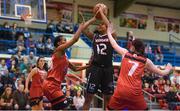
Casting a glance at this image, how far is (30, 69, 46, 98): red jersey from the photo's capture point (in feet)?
31.7

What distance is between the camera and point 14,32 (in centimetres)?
1823

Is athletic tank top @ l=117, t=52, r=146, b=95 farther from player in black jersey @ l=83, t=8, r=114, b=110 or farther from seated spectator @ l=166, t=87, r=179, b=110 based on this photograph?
seated spectator @ l=166, t=87, r=179, b=110

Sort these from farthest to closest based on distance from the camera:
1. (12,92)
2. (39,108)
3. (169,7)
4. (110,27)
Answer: (169,7) < (12,92) < (39,108) < (110,27)

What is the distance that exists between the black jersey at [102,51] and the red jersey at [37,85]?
89.1 inches

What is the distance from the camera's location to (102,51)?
7910 millimetres

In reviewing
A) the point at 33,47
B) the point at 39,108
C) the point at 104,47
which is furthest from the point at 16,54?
the point at 104,47

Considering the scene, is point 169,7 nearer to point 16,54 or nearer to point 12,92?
point 16,54

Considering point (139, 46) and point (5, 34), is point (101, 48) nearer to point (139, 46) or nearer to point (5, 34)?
point (139, 46)

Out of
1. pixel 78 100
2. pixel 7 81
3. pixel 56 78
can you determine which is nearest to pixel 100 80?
pixel 56 78

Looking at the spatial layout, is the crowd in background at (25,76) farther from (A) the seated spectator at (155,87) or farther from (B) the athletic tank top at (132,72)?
(B) the athletic tank top at (132,72)

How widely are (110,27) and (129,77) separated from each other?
1205mm

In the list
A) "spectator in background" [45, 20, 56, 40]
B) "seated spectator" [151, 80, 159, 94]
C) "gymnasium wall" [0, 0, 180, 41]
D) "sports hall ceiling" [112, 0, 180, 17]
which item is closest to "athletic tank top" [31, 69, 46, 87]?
"seated spectator" [151, 80, 159, 94]

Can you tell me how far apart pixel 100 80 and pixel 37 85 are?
7.68 ft

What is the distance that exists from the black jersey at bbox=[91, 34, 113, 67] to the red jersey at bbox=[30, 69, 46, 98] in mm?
2264
